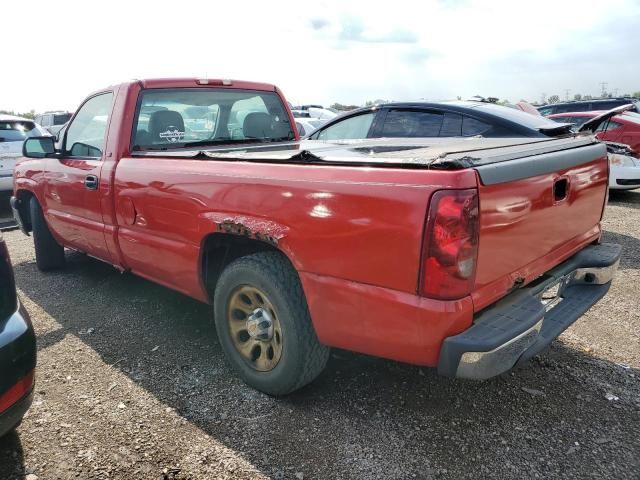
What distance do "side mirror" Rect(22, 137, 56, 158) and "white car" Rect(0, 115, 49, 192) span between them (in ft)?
14.8

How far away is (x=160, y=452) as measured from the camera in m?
2.46

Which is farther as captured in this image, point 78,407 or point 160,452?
point 78,407

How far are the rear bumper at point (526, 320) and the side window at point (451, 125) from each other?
3.12m

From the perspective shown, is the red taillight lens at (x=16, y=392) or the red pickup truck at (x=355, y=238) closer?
the red pickup truck at (x=355, y=238)

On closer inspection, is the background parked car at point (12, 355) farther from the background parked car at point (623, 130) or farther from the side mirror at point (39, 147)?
the background parked car at point (623, 130)

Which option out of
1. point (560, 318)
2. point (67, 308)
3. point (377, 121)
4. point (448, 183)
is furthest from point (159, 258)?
point (377, 121)

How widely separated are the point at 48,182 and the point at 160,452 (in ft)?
10.3

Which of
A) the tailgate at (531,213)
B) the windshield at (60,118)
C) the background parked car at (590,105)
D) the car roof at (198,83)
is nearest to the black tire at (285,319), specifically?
the tailgate at (531,213)

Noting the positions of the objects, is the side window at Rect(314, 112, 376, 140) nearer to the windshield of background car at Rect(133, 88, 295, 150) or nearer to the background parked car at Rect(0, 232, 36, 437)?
the windshield of background car at Rect(133, 88, 295, 150)

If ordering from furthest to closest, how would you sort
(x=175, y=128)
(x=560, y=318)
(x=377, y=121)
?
(x=377, y=121)
(x=175, y=128)
(x=560, y=318)

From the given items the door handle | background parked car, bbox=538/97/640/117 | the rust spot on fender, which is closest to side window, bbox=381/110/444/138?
the door handle

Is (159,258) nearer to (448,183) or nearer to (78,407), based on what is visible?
(78,407)

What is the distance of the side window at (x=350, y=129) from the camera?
6.52 meters

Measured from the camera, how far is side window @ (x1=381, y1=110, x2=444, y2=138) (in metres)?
5.99
